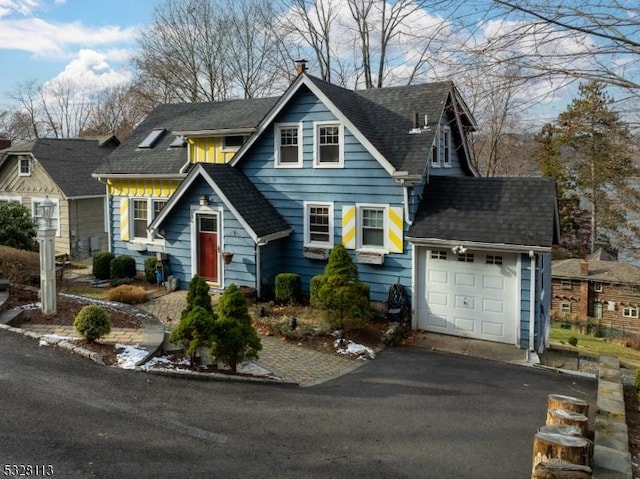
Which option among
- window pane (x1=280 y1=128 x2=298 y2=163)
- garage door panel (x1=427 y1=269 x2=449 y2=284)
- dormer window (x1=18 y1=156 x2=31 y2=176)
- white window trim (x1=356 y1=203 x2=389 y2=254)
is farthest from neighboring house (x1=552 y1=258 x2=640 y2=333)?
dormer window (x1=18 y1=156 x2=31 y2=176)

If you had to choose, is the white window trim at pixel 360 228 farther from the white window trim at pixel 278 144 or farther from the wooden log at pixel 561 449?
the wooden log at pixel 561 449

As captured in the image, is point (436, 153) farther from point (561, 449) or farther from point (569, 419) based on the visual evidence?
point (561, 449)

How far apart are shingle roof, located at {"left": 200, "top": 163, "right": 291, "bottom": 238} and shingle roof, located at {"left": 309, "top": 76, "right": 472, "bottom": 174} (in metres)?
3.82

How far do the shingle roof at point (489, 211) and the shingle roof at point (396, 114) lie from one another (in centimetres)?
125

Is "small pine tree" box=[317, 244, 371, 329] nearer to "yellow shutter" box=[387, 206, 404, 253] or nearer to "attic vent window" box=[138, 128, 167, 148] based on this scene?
"yellow shutter" box=[387, 206, 404, 253]

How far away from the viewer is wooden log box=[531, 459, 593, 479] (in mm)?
5238

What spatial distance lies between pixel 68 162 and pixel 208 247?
14641 millimetres

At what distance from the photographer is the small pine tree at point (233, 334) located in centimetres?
944

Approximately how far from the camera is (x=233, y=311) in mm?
9797

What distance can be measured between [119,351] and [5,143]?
99.8 feet

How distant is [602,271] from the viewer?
3866cm

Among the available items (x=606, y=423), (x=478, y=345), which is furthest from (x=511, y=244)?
(x=606, y=423)

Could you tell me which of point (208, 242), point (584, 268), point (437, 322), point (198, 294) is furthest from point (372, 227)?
point (584, 268)

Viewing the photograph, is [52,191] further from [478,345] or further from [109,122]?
[109,122]
